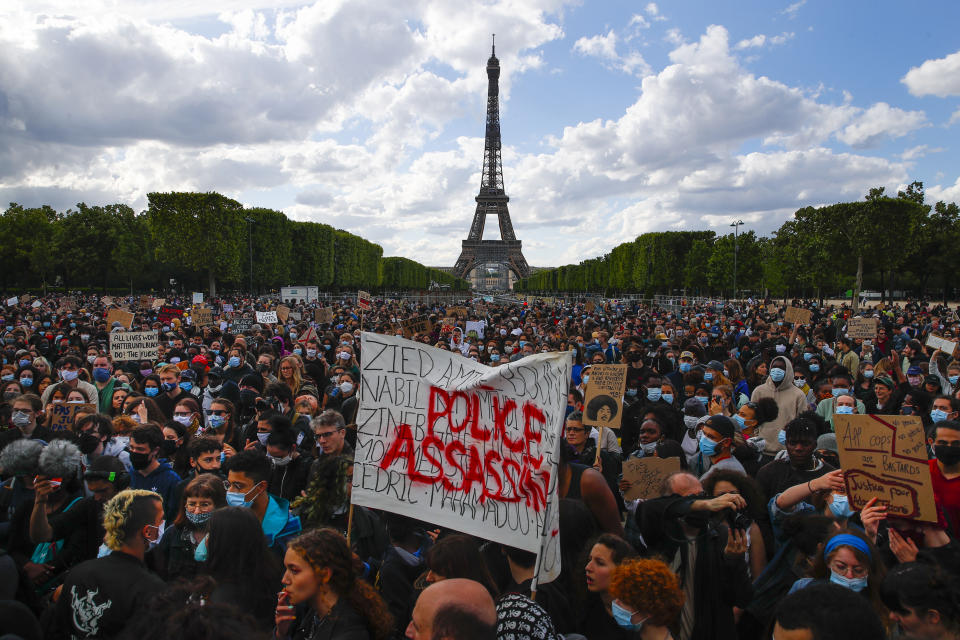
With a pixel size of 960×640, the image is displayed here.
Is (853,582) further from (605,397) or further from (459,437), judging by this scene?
(605,397)

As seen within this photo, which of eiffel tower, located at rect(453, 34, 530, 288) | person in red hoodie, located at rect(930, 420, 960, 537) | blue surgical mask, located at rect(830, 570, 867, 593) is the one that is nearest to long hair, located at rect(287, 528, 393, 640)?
blue surgical mask, located at rect(830, 570, 867, 593)

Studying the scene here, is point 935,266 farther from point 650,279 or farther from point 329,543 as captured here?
point 329,543

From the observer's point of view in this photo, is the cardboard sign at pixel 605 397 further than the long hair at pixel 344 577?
Yes

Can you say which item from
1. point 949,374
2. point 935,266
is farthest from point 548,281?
point 949,374

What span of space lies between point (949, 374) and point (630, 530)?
698 cm

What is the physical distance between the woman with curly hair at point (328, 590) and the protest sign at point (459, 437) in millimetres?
715

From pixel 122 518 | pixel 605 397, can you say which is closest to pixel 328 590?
pixel 122 518

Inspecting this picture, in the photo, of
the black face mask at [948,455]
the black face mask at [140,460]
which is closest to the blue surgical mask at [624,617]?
the black face mask at [948,455]

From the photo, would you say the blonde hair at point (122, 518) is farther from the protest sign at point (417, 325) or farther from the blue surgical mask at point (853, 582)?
the protest sign at point (417, 325)

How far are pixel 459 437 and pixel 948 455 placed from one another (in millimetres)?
2717

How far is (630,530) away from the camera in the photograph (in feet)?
12.0

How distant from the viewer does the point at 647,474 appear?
4094mm

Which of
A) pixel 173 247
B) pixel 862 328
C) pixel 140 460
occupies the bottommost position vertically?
pixel 140 460

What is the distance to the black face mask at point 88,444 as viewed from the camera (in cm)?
439
